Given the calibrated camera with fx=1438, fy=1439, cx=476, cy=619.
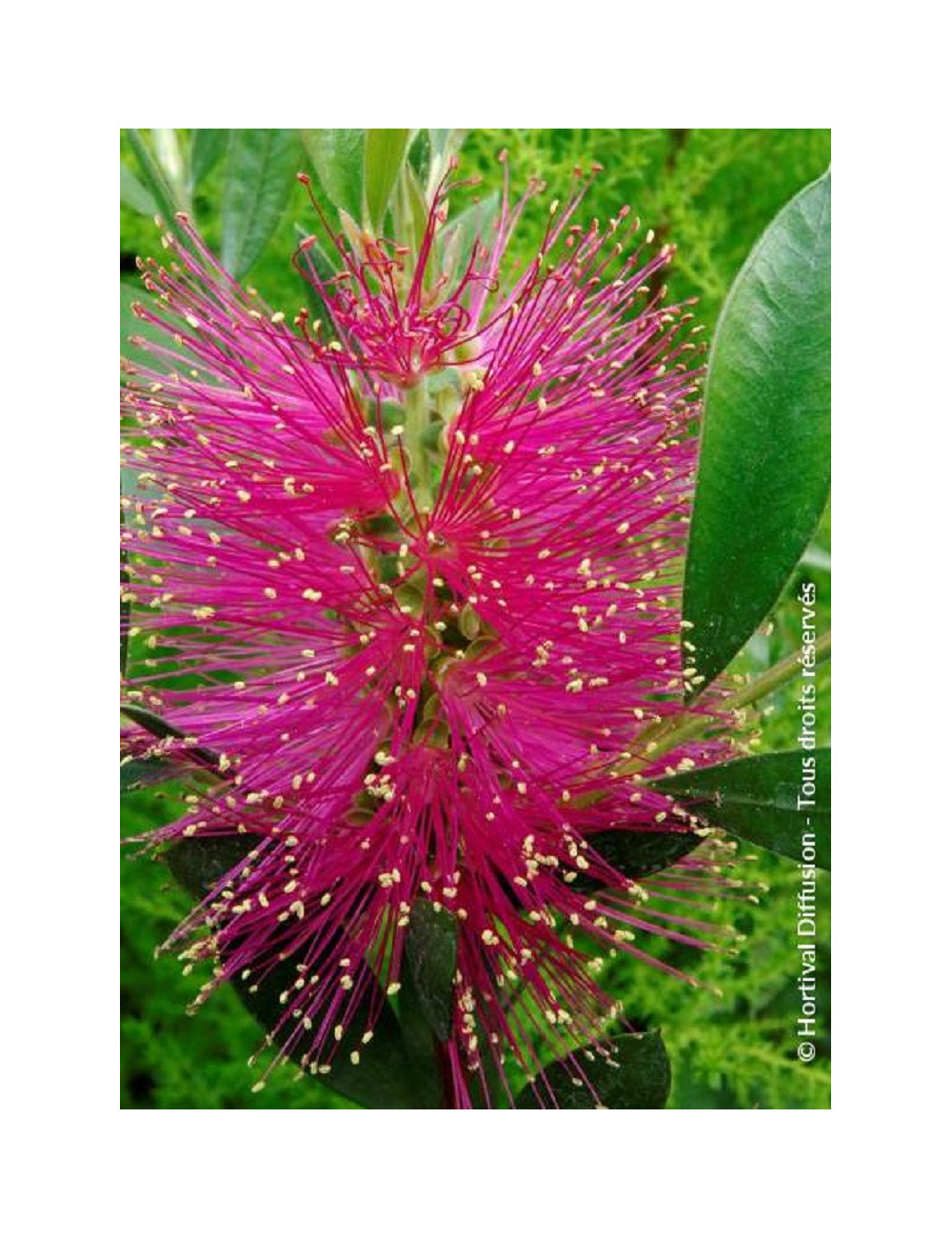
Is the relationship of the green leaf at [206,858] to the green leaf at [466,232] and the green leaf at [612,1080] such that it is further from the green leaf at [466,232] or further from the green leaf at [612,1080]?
the green leaf at [466,232]

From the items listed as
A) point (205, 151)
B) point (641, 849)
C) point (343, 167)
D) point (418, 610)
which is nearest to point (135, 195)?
point (205, 151)

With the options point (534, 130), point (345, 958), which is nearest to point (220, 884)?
point (345, 958)

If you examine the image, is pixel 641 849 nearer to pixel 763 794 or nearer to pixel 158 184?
pixel 763 794

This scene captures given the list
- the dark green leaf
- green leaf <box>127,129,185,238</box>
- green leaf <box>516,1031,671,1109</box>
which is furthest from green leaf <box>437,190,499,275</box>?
green leaf <box>516,1031,671,1109</box>

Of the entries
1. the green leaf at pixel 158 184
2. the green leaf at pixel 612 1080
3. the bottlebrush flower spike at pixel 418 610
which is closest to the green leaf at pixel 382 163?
the bottlebrush flower spike at pixel 418 610

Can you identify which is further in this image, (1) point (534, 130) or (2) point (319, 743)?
(1) point (534, 130)
